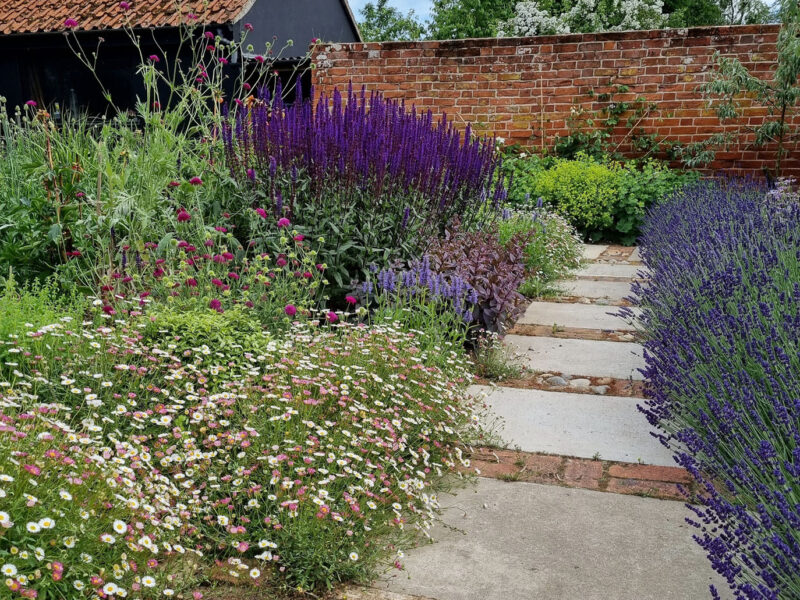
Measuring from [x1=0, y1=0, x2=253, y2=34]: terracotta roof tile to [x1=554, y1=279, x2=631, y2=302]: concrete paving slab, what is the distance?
26.6 feet

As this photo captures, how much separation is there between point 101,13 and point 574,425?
1277cm

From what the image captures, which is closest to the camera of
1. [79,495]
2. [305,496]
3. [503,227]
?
[79,495]

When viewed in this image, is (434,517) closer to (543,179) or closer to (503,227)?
(503,227)

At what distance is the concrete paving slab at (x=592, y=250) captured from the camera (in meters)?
8.38

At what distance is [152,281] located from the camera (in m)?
4.30

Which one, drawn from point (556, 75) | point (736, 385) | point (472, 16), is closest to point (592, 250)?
point (556, 75)

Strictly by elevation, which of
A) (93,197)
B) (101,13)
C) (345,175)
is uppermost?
(101,13)

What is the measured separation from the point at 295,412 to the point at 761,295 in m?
2.03

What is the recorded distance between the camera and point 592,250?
8852mm

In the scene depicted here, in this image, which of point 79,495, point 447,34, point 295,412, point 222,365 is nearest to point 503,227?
point 222,365

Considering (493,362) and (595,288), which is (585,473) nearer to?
(493,362)

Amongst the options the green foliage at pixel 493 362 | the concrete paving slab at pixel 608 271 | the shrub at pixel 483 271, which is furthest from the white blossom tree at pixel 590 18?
the green foliage at pixel 493 362

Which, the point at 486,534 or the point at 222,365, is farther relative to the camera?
the point at 222,365

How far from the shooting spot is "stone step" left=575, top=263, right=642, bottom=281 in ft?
23.6
